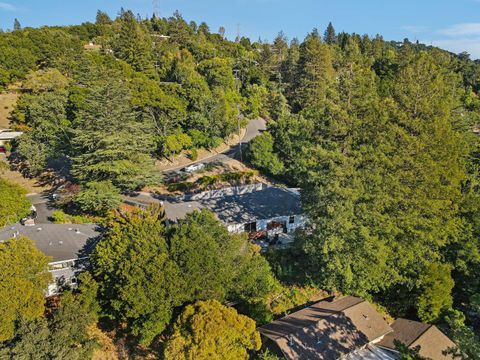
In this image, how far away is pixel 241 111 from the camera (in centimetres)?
6969

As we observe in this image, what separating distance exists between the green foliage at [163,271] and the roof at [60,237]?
3186 millimetres

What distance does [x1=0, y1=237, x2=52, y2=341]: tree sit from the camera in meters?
18.0

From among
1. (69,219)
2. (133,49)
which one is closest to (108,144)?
(69,219)

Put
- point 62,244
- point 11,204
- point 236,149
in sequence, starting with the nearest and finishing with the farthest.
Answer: point 62,244, point 11,204, point 236,149

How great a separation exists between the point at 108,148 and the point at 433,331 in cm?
2992

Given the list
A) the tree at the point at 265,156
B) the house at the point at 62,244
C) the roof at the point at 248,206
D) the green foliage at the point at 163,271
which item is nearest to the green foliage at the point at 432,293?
the green foliage at the point at 163,271

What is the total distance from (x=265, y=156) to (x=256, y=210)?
57.9 ft

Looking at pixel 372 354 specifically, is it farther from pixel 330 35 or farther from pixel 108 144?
pixel 330 35

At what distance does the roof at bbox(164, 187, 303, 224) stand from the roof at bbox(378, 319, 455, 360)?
14.9 meters

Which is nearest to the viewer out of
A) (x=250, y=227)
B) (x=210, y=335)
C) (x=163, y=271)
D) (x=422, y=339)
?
(x=210, y=335)

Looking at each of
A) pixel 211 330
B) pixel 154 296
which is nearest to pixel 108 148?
pixel 154 296

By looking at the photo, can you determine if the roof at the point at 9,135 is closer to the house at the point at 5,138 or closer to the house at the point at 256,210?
the house at the point at 5,138

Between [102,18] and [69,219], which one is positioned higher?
[102,18]

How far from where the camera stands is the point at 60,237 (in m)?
26.1
